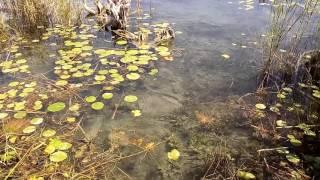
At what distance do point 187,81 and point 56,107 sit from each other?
1.26 metres

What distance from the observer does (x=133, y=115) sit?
259cm

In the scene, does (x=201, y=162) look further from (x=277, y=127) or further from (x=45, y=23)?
(x=45, y=23)

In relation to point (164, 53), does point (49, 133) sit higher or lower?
lower

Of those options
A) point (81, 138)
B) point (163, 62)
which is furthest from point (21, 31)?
point (81, 138)

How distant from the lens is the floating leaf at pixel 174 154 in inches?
84.4

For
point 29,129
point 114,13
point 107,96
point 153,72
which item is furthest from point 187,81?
point 114,13

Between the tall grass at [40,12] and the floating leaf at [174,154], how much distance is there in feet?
9.21

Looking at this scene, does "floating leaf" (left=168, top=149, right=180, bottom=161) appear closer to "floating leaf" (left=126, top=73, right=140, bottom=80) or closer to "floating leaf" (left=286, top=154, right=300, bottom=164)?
"floating leaf" (left=286, top=154, right=300, bottom=164)

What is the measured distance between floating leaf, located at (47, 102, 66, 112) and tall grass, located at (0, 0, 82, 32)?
195 cm

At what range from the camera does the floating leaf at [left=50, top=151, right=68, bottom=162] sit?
2080 mm

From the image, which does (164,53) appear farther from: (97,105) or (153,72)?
(97,105)

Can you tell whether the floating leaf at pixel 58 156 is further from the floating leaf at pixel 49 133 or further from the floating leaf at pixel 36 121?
the floating leaf at pixel 36 121

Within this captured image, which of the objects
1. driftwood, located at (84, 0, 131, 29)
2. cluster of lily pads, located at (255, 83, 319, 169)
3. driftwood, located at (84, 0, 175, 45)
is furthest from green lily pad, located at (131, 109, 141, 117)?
driftwood, located at (84, 0, 131, 29)

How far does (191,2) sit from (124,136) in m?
3.61
